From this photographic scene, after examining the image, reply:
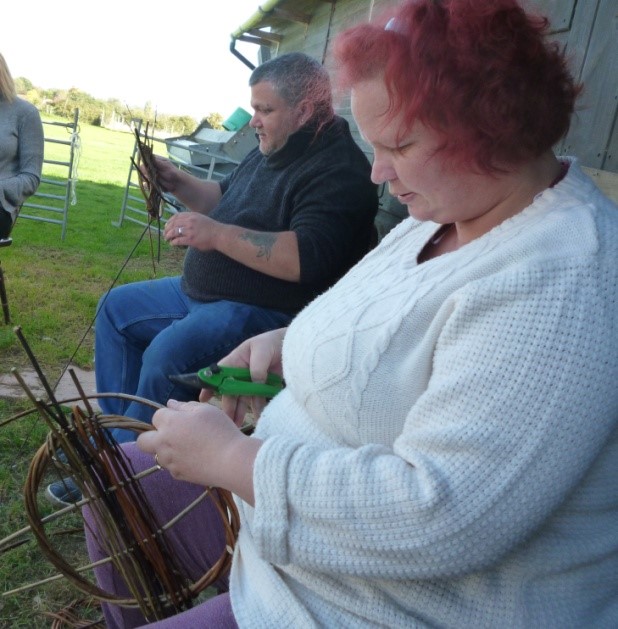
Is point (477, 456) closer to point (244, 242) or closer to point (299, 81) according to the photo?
point (244, 242)

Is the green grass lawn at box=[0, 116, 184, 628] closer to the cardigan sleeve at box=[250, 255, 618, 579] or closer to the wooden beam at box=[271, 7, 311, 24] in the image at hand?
the cardigan sleeve at box=[250, 255, 618, 579]

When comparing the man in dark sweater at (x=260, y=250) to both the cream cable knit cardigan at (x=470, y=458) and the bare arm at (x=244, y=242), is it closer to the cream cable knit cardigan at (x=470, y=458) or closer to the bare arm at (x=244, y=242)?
the bare arm at (x=244, y=242)

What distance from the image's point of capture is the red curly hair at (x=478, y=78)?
3.29 feet

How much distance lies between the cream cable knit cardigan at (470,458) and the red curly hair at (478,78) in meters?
0.11

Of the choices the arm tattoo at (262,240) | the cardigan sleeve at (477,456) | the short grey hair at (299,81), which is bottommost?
the arm tattoo at (262,240)

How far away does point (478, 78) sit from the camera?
39.4 inches

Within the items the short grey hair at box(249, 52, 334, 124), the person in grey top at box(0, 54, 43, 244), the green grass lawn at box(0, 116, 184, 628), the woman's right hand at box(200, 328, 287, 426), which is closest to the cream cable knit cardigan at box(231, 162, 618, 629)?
the woman's right hand at box(200, 328, 287, 426)

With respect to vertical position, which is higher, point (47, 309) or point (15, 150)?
point (15, 150)

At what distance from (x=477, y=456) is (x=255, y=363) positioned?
0.74 m

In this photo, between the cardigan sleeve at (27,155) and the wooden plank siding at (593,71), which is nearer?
the wooden plank siding at (593,71)

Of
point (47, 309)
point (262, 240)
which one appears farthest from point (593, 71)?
point (47, 309)

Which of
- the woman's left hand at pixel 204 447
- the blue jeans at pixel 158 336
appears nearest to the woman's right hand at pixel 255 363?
the woman's left hand at pixel 204 447

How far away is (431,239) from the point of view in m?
1.34

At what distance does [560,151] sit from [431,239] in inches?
44.4
